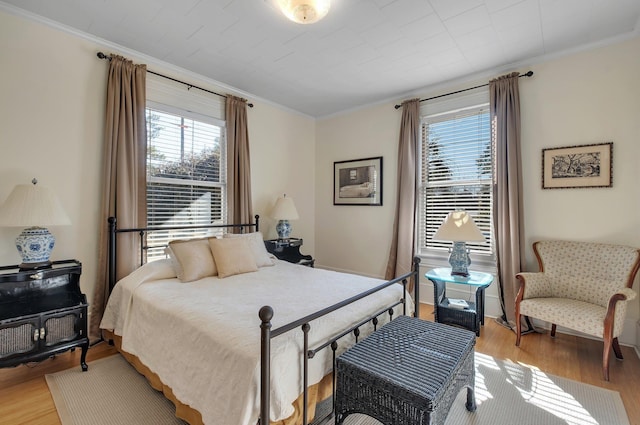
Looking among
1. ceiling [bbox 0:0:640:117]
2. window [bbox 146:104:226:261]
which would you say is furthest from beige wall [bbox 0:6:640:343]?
window [bbox 146:104:226:261]

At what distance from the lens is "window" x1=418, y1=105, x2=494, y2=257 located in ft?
11.6

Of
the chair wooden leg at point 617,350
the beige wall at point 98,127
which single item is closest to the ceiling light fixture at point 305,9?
the beige wall at point 98,127

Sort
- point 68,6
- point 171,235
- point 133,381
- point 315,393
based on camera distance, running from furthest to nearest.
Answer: point 171,235
point 68,6
point 133,381
point 315,393

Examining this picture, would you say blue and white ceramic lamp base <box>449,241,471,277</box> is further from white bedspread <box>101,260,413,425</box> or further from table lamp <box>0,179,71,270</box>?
table lamp <box>0,179,71,270</box>

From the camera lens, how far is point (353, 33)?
2.70 meters

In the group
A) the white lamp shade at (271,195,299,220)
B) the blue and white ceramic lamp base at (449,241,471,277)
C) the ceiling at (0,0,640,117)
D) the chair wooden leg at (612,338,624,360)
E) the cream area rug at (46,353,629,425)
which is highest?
the ceiling at (0,0,640,117)

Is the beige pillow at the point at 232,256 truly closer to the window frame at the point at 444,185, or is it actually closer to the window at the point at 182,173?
the window at the point at 182,173

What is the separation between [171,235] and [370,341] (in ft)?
8.58

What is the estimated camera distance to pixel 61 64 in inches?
104

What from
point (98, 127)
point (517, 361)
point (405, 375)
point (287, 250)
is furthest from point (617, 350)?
point (98, 127)

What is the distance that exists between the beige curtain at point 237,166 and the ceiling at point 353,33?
410 mm

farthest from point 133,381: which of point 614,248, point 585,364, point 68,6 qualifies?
point 614,248

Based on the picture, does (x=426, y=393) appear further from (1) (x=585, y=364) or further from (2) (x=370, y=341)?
(1) (x=585, y=364)

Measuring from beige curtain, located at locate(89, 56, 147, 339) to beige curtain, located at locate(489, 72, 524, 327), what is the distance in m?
3.83
